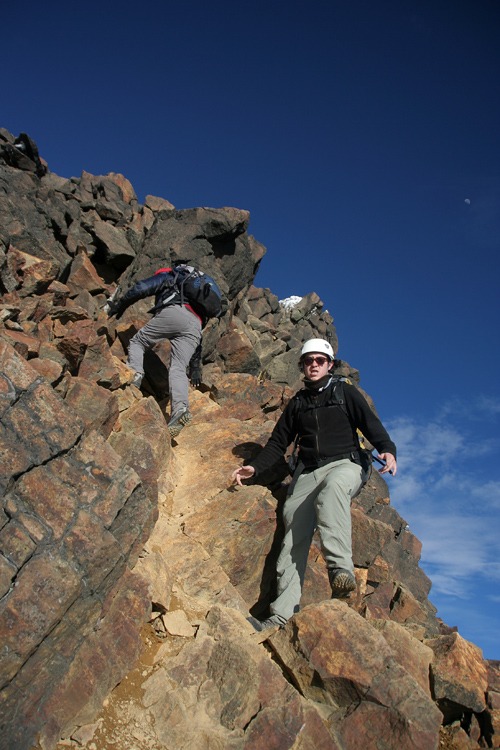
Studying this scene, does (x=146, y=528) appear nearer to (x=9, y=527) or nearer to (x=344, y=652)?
(x=9, y=527)

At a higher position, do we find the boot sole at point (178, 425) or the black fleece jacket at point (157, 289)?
the black fleece jacket at point (157, 289)

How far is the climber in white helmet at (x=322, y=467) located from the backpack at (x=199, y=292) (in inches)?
159

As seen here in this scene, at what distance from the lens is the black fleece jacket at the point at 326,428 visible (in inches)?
355

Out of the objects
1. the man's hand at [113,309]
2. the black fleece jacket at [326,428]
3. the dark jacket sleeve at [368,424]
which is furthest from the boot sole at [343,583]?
the man's hand at [113,309]

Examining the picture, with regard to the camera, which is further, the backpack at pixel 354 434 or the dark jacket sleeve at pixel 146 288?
the dark jacket sleeve at pixel 146 288

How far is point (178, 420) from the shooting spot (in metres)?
11.4

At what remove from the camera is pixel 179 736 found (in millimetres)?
5340

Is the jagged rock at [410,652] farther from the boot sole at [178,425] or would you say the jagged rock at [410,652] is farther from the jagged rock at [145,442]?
the boot sole at [178,425]

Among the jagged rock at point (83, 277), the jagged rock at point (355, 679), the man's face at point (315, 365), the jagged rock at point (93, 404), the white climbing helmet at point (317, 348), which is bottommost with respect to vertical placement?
the jagged rock at point (355, 679)

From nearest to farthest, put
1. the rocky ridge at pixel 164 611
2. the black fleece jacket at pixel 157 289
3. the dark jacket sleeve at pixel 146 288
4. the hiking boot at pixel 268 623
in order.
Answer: the rocky ridge at pixel 164 611 < the hiking boot at pixel 268 623 < the black fleece jacket at pixel 157 289 < the dark jacket sleeve at pixel 146 288

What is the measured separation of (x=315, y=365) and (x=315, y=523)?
304 centimetres

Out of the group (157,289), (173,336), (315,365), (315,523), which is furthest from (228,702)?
(157,289)

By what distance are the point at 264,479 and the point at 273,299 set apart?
26.5m

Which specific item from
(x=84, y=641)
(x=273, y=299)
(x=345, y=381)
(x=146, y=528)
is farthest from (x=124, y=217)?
(x=84, y=641)
